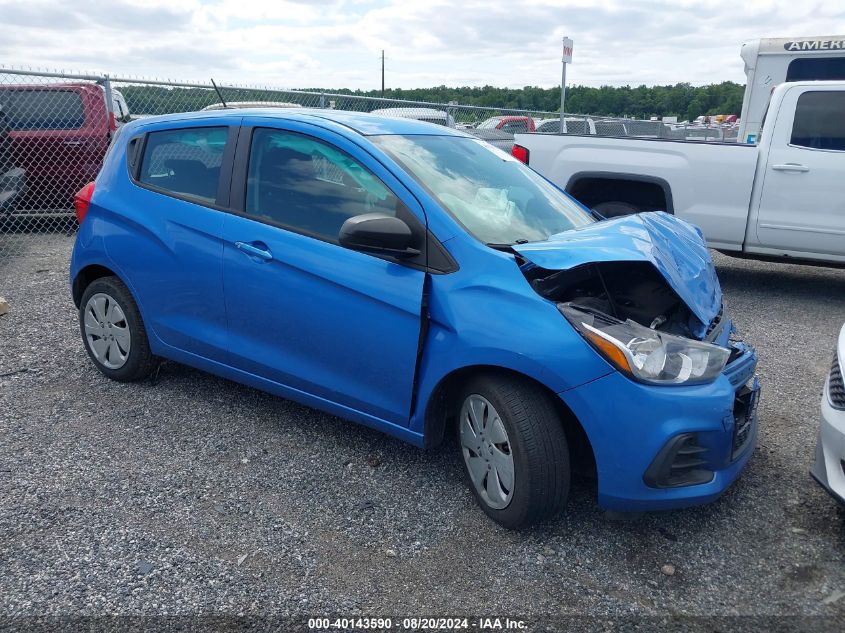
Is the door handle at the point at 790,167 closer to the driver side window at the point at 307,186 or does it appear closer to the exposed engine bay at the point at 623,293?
the exposed engine bay at the point at 623,293

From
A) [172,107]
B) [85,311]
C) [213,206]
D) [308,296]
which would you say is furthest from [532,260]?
[172,107]

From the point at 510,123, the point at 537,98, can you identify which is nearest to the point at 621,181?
the point at 510,123

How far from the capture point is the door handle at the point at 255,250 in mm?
3533

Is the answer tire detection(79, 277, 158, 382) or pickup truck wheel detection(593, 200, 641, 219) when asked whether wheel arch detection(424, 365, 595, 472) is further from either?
pickup truck wheel detection(593, 200, 641, 219)

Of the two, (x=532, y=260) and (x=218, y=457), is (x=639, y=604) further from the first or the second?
(x=218, y=457)

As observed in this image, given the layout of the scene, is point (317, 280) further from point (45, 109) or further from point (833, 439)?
point (45, 109)

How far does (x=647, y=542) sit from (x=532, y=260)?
4.17 ft

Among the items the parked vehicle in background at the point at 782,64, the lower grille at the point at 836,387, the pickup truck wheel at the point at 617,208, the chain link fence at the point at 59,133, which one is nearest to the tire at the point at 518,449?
the lower grille at the point at 836,387

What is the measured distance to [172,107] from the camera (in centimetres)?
927

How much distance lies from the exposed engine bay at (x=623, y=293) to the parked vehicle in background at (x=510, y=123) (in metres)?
13.4

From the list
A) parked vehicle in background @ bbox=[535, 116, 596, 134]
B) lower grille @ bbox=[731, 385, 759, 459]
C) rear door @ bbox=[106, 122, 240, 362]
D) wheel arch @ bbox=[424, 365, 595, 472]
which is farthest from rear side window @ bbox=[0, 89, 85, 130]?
lower grille @ bbox=[731, 385, 759, 459]

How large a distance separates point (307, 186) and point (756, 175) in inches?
197

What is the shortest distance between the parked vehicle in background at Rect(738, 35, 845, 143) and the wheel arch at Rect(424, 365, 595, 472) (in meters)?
8.42

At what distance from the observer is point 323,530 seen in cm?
305
